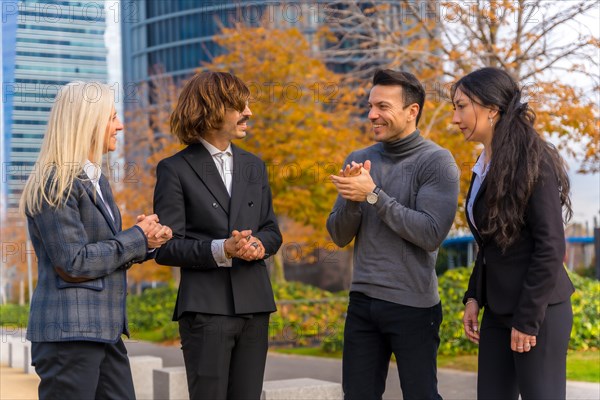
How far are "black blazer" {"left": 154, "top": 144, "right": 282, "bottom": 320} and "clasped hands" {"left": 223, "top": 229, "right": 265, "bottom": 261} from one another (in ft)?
0.35

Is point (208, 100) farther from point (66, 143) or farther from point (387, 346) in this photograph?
point (387, 346)

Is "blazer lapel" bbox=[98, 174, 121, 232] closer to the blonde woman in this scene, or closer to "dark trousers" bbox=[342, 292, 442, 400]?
the blonde woman

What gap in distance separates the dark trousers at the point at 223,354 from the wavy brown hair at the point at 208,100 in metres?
0.90

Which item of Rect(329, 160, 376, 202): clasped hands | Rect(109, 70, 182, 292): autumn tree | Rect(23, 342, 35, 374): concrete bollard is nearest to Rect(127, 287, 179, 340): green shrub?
Rect(109, 70, 182, 292): autumn tree

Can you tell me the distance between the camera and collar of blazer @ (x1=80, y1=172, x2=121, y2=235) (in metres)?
4.00

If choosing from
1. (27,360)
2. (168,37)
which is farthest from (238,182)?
(168,37)

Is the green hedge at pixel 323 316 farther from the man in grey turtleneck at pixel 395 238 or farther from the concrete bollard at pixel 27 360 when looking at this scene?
the concrete bollard at pixel 27 360

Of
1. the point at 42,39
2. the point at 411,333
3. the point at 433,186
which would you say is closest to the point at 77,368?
the point at 411,333

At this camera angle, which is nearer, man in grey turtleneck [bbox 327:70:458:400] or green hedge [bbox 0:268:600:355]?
man in grey turtleneck [bbox 327:70:458:400]

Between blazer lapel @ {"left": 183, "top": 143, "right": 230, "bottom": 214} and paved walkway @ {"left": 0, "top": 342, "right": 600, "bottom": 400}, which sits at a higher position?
blazer lapel @ {"left": 183, "top": 143, "right": 230, "bottom": 214}

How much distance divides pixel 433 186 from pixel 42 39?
12.6m

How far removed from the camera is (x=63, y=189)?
3865mm

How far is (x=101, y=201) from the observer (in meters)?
4.09

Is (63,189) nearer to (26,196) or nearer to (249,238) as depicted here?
(26,196)
